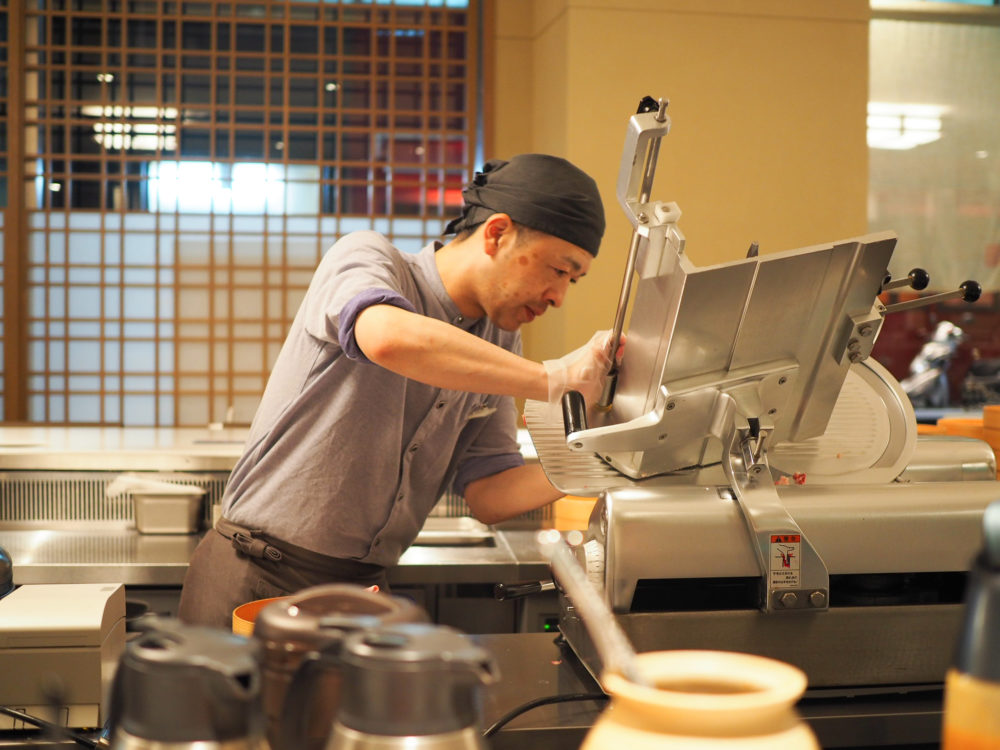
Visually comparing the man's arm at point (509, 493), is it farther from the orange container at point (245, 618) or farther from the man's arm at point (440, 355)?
the orange container at point (245, 618)

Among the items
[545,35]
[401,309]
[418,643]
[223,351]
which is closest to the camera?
[418,643]

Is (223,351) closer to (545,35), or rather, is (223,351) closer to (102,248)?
(102,248)

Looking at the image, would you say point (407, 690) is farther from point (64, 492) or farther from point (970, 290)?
point (64, 492)

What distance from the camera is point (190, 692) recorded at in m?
0.60

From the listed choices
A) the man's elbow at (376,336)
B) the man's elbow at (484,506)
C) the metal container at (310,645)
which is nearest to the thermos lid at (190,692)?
the metal container at (310,645)

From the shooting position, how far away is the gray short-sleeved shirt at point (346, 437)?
5.74 ft

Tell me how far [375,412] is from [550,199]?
0.50 meters

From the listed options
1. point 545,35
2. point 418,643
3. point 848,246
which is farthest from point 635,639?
point 545,35

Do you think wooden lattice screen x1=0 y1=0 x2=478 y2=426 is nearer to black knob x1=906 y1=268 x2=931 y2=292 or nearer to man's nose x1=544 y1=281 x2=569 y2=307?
man's nose x1=544 y1=281 x2=569 y2=307

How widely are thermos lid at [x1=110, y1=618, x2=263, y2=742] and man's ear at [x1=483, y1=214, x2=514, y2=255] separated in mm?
1176

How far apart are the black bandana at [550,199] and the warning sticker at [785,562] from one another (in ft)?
2.21

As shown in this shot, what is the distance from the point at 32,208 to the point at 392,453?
11.6 feet

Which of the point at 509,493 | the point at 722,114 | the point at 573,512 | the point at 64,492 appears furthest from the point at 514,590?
the point at 722,114

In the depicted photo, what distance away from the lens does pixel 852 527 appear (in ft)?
4.16
